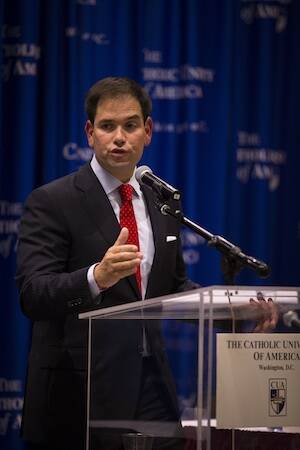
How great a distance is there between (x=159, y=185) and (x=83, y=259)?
514 mm

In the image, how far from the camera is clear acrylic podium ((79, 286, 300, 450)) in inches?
61.4

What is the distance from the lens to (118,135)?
2637 millimetres

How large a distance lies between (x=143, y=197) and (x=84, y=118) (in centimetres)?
179

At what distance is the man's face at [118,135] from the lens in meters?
2.63

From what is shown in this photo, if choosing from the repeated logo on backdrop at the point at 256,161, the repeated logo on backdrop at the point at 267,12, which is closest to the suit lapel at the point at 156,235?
the repeated logo on backdrop at the point at 256,161

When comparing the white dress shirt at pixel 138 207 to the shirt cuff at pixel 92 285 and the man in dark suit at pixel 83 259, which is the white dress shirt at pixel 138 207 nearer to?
the man in dark suit at pixel 83 259

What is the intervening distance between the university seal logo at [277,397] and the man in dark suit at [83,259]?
0.44 metres

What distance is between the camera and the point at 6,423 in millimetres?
4289

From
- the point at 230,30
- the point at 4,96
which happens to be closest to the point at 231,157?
the point at 230,30

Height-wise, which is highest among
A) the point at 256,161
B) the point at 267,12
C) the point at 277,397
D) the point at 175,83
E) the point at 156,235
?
the point at 267,12

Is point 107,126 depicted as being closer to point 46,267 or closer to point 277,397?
point 46,267

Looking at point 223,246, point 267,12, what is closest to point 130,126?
point 223,246

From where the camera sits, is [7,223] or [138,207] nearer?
[138,207]

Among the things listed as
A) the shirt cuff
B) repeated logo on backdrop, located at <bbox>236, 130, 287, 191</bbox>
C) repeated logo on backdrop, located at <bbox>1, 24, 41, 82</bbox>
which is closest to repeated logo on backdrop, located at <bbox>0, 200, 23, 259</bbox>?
repeated logo on backdrop, located at <bbox>1, 24, 41, 82</bbox>
